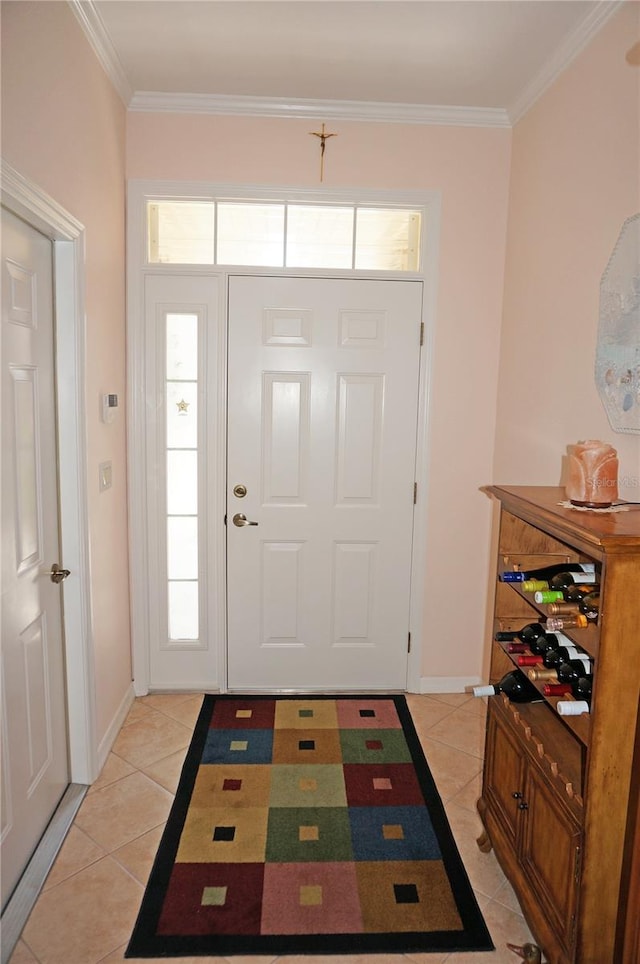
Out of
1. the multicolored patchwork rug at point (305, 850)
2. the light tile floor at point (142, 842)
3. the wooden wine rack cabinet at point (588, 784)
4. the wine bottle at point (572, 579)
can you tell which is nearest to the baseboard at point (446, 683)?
the light tile floor at point (142, 842)

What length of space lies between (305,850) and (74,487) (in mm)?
1534

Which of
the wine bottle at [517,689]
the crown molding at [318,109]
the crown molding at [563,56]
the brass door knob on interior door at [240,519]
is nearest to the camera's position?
the wine bottle at [517,689]

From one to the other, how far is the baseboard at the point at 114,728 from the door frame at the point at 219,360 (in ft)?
0.37

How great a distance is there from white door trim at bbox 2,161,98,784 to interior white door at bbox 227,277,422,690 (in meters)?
0.89

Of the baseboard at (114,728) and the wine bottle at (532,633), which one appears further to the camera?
the baseboard at (114,728)

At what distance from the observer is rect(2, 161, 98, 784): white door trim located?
2.22m

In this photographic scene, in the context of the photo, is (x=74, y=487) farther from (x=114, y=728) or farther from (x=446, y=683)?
(x=446, y=683)

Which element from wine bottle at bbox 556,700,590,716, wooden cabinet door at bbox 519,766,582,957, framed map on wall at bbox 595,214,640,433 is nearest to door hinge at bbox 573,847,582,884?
wooden cabinet door at bbox 519,766,582,957

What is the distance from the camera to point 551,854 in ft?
5.43

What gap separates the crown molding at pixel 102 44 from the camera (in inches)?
85.5

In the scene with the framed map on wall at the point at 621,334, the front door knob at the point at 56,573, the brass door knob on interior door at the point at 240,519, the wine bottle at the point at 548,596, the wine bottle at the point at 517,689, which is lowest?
the wine bottle at the point at 517,689

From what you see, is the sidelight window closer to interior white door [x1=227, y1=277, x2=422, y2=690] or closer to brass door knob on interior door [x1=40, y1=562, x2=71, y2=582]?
interior white door [x1=227, y1=277, x2=422, y2=690]

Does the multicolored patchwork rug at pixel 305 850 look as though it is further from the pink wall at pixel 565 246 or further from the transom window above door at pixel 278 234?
the transom window above door at pixel 278 234

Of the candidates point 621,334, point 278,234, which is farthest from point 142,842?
point 278,234
